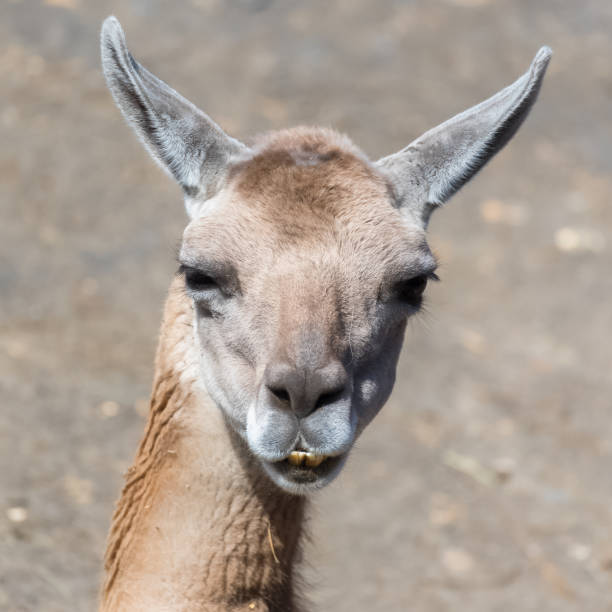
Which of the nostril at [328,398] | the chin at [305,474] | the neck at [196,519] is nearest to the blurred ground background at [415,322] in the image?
the neck at [196,519]

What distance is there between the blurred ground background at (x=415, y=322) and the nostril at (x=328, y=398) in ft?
6.08

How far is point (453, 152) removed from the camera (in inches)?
170

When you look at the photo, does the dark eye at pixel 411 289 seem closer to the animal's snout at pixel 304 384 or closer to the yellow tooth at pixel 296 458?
the animal's snout at pixel 304 384

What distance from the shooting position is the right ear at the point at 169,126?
3957mm

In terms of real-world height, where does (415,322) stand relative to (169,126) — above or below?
above

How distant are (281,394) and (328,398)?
171mm

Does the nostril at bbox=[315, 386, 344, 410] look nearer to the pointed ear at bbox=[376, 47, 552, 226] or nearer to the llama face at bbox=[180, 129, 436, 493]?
the llama face at bbox=[180, 129, 436, 493]

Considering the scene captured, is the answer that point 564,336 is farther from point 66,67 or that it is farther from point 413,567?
point 66,67

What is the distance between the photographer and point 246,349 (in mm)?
3836

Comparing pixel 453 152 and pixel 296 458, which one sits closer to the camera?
pixel 296 458

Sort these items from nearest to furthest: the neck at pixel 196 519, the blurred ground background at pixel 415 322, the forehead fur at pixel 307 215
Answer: the forehead fur at pixel 307 215, the neck at pixel 196 519, the blurred ground background at pixel 415 322

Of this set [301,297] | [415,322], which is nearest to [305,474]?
[301,297]

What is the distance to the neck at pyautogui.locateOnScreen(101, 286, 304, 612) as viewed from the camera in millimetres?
4133

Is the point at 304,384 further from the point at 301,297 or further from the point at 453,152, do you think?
the point at 453,152
